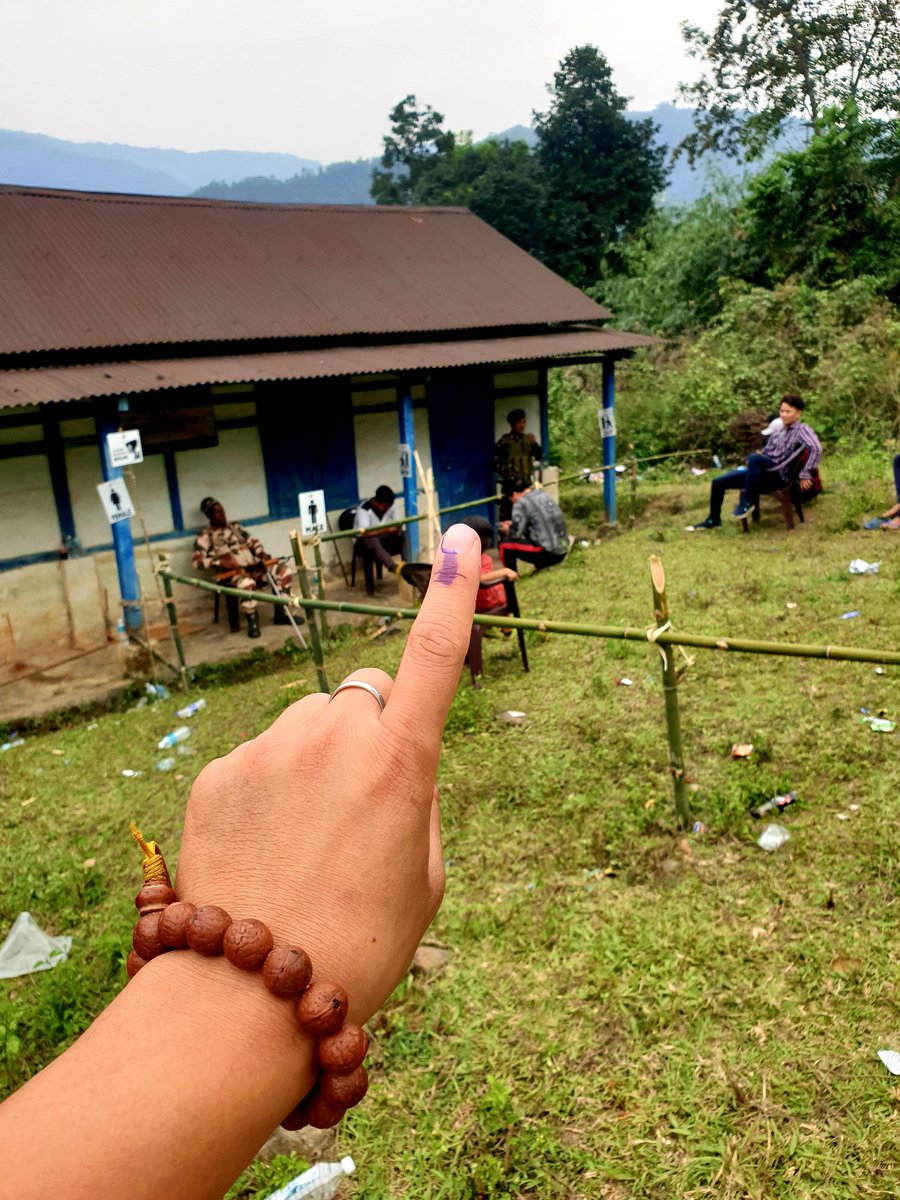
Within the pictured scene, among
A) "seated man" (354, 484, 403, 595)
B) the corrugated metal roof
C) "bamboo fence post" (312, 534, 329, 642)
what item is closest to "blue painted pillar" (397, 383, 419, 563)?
"seated man" (354, 484, 403, 595)

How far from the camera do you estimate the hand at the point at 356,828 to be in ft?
2.90

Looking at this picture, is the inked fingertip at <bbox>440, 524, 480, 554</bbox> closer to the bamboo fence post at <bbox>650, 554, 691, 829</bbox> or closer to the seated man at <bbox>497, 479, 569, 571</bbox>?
the bamboo fence post at <bbox>650, 554, 691, 829</bbox>

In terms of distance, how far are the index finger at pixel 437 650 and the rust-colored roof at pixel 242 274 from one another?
333 inches

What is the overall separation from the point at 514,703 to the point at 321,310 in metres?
6.47

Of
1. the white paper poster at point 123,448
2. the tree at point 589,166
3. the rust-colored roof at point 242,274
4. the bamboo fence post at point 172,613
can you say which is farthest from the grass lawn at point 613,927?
the tree at point 589,166

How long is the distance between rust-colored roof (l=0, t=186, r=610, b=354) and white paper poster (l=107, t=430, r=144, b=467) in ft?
5.09

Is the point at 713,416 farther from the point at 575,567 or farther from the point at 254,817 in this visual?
the point at 254,817

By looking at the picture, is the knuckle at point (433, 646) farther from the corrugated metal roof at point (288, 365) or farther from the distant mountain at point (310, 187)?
the distant mountain at point (310, 187)

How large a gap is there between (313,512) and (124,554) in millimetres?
1835

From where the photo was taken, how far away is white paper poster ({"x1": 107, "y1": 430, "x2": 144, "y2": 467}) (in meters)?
7.45

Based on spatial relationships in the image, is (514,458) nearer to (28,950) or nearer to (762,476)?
(762,476)

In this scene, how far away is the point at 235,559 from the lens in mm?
9539

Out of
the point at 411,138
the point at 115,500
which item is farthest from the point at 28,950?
the point at 411,138

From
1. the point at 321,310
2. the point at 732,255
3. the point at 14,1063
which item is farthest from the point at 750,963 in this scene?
the point at 732,255
